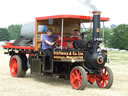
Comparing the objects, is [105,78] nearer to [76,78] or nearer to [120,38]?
[76,78]

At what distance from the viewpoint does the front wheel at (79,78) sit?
8.13 m

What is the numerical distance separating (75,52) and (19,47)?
327 cm

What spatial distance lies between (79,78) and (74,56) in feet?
2.17

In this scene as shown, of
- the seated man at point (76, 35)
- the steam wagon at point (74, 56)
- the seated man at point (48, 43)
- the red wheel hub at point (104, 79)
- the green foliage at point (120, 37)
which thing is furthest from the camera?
the green foliage at point (120, 37)

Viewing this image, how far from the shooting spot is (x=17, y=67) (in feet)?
36.7

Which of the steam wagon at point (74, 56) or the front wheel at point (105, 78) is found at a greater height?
the steam wagon at point (74, 56)

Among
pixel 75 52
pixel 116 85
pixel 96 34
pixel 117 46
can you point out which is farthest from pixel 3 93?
pixel 117 46

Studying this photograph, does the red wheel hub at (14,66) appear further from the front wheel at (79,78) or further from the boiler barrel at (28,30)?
the front wheel at (79,78)

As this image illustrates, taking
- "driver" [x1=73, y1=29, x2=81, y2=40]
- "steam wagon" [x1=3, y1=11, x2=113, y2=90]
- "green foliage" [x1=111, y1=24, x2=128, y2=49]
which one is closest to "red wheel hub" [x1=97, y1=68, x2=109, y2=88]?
"steam wagon" [x1=3, y1=11, x2=113, y2=90]


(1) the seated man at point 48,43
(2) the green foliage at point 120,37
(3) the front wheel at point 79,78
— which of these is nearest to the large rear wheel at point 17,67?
(1) the seated man at point 48,43

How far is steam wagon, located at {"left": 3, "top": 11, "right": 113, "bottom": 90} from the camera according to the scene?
336 inches

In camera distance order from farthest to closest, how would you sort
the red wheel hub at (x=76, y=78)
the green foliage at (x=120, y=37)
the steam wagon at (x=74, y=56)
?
the green foliage at (x=120, y=37), the steam wagon at (x=74, y=56), the red wheel hub at (x=76, y=78)

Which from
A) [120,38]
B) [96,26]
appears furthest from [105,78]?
[120,38]

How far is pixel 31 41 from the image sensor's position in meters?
11.5
